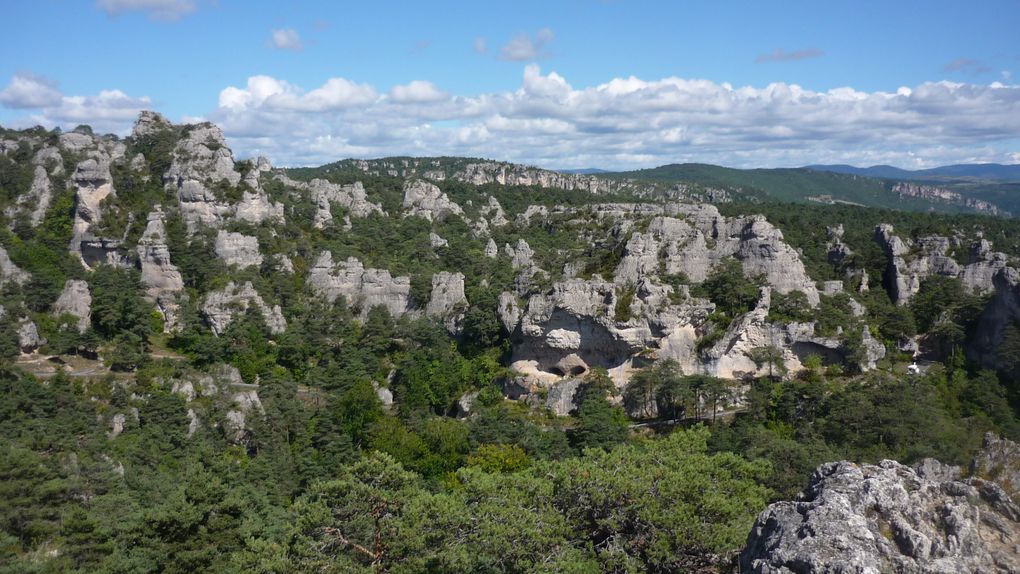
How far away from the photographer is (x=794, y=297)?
Answer: 151 feet

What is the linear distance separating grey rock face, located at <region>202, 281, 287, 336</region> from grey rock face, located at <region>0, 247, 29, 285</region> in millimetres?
11412

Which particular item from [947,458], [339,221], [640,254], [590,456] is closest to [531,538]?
[590,456]

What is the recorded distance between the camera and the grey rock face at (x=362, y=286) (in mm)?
55938

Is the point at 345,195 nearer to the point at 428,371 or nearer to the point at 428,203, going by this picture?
the point at 428,203

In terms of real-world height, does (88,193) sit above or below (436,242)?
above

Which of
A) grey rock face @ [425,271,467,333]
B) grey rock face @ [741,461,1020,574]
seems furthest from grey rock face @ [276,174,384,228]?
grey rock face @ [741,461,1020,574]

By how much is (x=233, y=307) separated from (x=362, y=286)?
1028 cm

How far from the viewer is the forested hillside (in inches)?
683

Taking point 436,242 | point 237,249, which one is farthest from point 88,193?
point 436,242

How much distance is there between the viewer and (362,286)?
56281mm

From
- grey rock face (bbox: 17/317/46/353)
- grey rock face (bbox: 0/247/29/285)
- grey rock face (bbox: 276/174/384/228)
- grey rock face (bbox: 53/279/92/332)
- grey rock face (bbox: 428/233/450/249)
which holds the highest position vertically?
grey rock face (bbox: 276/174/384/228)

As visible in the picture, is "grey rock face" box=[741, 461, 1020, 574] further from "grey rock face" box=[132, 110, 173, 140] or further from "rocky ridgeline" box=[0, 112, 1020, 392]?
"grey rock face" box=[132, 110, 173, 140]

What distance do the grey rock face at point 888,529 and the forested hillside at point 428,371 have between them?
153 inches

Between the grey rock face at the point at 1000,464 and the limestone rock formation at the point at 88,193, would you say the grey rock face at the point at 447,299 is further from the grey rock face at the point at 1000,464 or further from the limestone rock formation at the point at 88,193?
the grey rock face at the point at 1000,464
